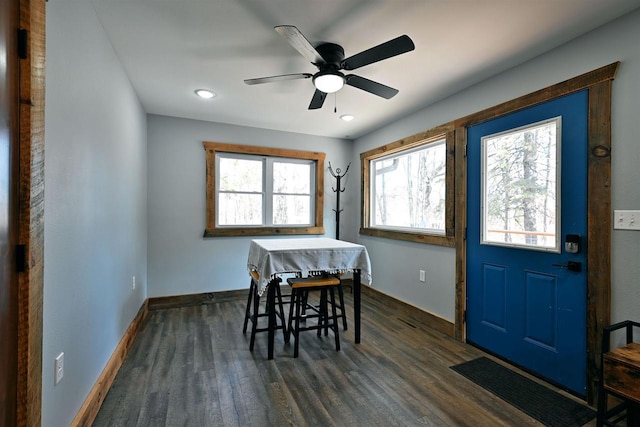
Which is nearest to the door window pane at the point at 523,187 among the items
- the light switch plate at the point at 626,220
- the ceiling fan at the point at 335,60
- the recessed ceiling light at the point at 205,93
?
the light switch plate at the point at 626,220

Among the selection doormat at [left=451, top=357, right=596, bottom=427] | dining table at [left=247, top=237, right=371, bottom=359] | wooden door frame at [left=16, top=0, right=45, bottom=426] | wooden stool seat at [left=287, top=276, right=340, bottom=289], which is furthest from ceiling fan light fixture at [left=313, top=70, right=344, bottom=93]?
doormat at [left=451, top=357, right=596, bottom=427]

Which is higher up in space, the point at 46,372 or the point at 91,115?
the point at 91,115

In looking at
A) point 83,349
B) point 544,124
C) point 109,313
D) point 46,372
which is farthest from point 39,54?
point 544,124

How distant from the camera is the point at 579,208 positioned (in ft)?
6.59

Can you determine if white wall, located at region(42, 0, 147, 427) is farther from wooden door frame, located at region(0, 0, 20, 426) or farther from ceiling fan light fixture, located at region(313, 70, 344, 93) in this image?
ceiling fan light fixture, located at region(313, 70, 344, 93)

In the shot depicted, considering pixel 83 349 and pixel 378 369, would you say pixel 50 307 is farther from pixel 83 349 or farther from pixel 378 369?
pixel 378 369

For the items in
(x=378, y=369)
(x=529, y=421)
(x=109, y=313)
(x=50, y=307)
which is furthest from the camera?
(x=378, y=369)

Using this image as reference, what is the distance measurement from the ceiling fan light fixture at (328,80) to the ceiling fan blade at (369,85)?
0.24ft

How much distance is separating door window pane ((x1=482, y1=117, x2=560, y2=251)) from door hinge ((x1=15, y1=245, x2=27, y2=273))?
3051 mm

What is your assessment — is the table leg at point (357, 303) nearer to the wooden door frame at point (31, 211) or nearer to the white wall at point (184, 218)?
the white wall at point (184, 218)

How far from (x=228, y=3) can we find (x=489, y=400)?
3.05 m

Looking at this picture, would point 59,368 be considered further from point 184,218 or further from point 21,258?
point 184,218

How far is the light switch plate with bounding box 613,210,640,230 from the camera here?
175cm

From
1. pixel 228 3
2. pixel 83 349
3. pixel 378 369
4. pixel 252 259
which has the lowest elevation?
pixel 378 369
